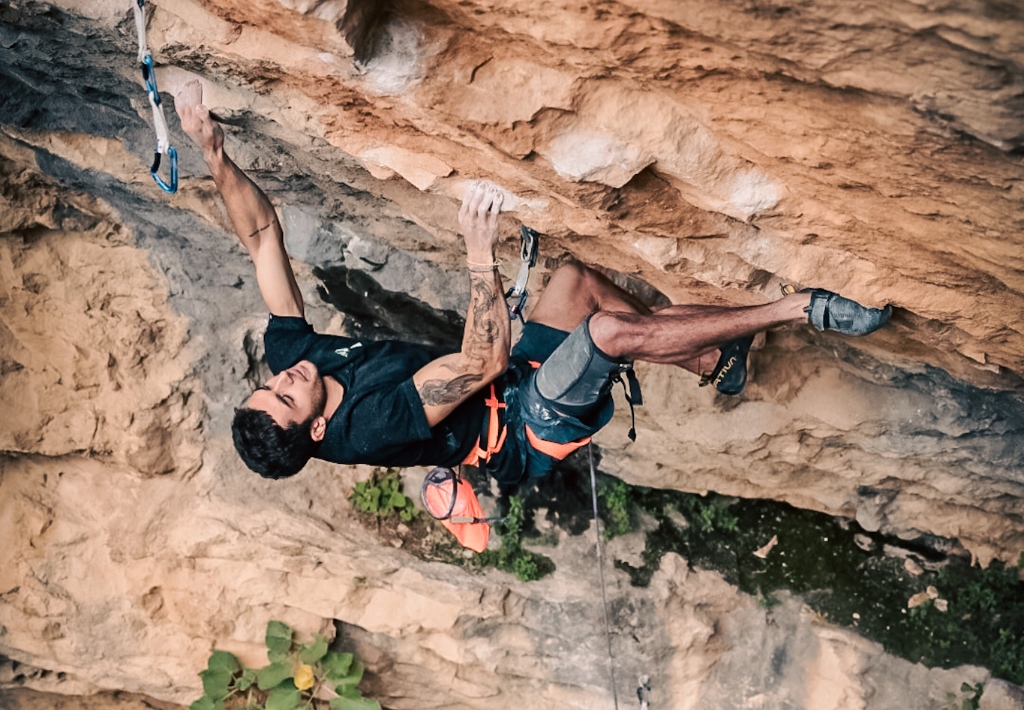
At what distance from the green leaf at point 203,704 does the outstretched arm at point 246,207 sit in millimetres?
2760

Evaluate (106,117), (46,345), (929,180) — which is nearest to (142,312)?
(46,345)

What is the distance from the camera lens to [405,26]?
221cm

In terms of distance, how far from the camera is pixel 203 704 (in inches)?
190

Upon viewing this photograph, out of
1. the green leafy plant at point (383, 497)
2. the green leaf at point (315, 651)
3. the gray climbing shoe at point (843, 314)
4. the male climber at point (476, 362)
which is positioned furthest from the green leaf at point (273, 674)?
the gray climbing shoe at point (843, 314)

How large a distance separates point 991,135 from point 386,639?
411 cm

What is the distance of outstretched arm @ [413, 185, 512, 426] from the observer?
2617 millimetres

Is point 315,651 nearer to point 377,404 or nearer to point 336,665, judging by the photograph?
point 336,665

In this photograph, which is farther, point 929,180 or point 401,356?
point 401,356

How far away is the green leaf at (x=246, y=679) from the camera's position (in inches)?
191

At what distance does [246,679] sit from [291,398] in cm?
265

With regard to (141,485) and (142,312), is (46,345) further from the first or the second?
(141,485)

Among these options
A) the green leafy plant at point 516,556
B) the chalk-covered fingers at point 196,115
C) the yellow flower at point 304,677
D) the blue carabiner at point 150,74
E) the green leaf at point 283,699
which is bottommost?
the green leaf at point 283,699

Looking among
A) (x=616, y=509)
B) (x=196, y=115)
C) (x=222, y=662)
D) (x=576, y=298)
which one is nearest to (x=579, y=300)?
(x=576, y=298)

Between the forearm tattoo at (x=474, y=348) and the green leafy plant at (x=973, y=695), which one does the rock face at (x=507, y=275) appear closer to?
the green leafy plant at (x=973, y=695)
